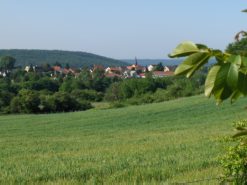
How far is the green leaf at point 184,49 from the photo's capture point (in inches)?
33.9

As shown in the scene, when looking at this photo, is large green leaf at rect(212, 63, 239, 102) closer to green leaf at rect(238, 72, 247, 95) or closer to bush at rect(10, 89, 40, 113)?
green leaf at rect(238, 72, 247, 95)

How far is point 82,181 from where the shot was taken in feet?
24.3

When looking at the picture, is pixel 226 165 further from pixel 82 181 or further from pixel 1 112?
pixel 1 112

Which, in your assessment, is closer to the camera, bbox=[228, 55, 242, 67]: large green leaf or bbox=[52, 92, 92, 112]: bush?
bbox=[228, 55, 242, 67]: large green leaf

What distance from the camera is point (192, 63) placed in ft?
2.88

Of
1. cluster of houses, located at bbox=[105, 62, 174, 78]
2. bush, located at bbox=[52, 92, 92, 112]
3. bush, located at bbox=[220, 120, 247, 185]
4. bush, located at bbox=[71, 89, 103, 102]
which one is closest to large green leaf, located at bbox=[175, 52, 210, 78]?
bush, located at bbox=[220, 120, 247, 185]

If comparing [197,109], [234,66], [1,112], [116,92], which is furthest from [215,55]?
[116,92]

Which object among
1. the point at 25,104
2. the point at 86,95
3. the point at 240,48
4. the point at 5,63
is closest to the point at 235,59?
the point at 240,48

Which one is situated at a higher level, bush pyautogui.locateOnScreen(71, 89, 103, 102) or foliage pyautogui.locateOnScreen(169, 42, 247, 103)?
foliage pyautogui.locateOnScreen(169, 42, 247, 103)

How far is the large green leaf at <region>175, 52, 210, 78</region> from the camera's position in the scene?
86cm

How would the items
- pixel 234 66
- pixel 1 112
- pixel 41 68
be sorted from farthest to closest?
pixel 41 68 < pixel 1 112 < pixel 234 66

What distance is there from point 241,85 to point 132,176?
6706 millimetres

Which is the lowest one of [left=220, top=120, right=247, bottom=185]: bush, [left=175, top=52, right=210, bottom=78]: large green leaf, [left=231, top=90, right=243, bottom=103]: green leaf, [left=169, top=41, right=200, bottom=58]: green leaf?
[left=220, top=120, right=247, bottom=185]: bush

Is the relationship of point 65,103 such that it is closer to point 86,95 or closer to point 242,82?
point 86,95
